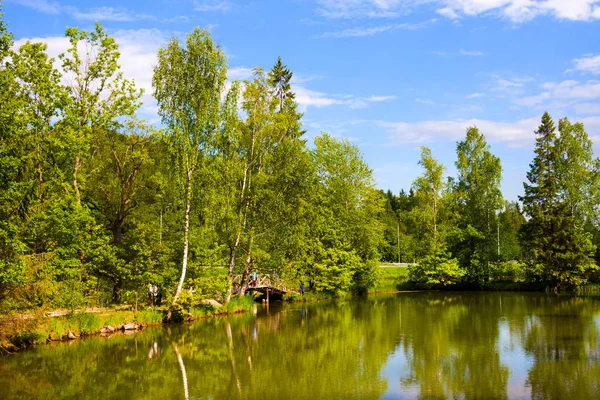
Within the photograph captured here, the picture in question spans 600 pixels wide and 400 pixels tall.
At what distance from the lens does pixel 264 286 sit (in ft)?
127

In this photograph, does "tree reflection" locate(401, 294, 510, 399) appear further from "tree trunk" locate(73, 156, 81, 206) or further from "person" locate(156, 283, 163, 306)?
"tree trunk" locate(73, 156, 81, 206)

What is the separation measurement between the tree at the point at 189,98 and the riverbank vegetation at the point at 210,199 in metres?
0.08

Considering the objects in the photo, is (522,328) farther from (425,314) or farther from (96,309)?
(96,309)

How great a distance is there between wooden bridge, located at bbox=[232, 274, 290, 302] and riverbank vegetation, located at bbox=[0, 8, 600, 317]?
1.97 ft

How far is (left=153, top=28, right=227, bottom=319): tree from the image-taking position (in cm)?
2948

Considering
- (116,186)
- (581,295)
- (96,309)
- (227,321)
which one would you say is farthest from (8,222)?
(581,295)

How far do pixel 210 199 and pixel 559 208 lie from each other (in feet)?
98.5

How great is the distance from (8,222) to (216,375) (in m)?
9.06

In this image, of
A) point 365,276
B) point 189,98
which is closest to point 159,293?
point 189,98

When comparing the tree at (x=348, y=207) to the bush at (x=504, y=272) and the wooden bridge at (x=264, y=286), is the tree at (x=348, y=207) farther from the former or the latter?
the bush at (x=504, y=272)

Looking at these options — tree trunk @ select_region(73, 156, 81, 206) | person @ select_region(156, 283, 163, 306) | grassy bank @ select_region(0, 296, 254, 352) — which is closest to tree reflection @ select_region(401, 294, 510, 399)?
grassy bank @ select_region(0, 296, 254, 352)

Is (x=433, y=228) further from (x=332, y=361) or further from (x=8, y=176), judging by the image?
(x=8, y=176)

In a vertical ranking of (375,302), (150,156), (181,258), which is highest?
(150,156)

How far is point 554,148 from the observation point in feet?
152
